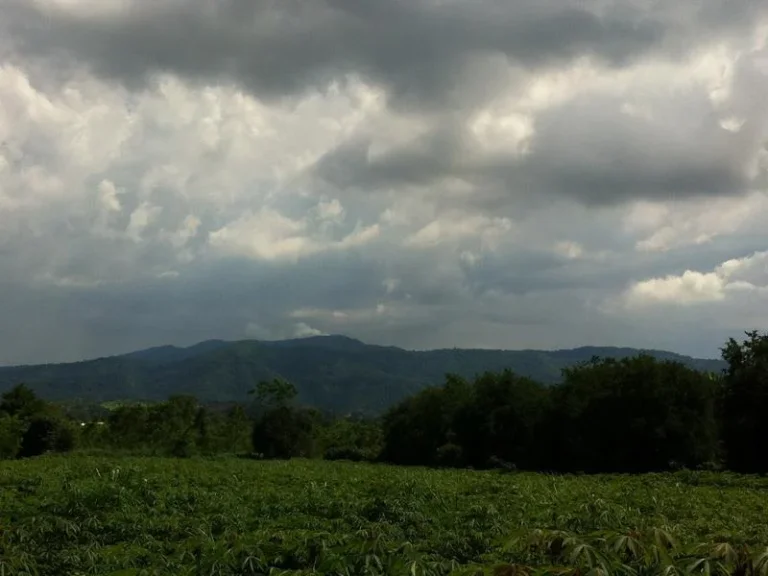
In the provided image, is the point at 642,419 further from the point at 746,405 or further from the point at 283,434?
the point at 283,434

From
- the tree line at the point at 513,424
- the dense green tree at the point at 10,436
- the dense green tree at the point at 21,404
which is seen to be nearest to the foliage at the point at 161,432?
the tree line at the point at 513,424

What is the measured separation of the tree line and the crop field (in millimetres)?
13017

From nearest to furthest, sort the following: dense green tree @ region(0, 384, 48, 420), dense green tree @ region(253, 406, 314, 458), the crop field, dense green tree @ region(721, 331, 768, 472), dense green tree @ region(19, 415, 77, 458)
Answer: the crop field → dense green tree @ region(721, 331, 768, 472) → dense green tree @ region(19, 415, 77, 458) → dense green tree @ region(253, 406, 314, 458) → dense green tree @ region(0, 384, 48, 420)

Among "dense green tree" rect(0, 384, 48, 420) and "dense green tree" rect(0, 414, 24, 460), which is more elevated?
"dense green tree" rect(0, 384, 48, 420)

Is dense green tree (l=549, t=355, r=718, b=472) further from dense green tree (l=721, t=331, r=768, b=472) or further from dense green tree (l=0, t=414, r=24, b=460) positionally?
dense green tree (l=0, t=414, r=24, b=460)

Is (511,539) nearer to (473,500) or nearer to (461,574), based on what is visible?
(461,574)

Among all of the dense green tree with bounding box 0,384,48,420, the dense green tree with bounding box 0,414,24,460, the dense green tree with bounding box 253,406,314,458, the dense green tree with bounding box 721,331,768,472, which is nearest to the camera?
the dense green tree with bounding box 721,331,768,472

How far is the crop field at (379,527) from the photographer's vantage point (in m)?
4.45

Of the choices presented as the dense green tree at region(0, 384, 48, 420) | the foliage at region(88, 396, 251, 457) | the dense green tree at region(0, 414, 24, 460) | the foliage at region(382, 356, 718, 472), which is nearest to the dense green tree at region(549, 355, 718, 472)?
the foliage at region(382, 356, 718, 472)

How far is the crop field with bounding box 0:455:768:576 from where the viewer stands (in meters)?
4.45

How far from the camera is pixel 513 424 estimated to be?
58.8 m

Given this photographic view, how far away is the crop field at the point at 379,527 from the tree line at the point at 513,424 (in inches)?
512

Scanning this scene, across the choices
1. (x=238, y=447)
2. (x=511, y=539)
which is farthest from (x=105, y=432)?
(x=511, y=539)

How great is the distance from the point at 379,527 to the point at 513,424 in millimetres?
54334
